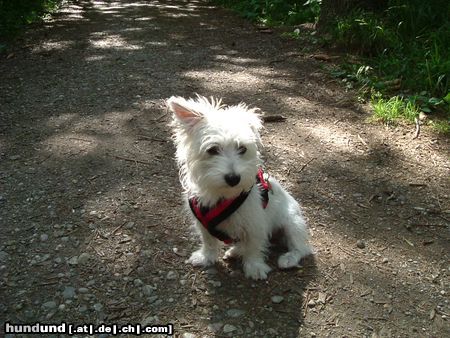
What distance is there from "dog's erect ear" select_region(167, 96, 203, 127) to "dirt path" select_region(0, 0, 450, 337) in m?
1.18

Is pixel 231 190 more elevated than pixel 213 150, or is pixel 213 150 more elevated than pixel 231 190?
pixel 213 150

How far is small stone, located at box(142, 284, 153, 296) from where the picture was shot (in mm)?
3000

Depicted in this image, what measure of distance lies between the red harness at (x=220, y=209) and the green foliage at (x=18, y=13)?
7591 mm

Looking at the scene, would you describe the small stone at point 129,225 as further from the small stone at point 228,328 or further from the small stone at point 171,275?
the small stone at point 228,328

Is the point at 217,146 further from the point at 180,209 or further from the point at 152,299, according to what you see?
the point at 180,209

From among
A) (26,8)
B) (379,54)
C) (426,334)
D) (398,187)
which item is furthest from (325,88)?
(26,8)

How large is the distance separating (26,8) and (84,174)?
781 centimetres

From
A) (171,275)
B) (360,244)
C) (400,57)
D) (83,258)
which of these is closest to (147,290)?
(171,275)

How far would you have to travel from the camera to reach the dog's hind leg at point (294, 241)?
3.22 meters

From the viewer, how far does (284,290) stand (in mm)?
3049

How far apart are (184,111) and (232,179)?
0.58 metres

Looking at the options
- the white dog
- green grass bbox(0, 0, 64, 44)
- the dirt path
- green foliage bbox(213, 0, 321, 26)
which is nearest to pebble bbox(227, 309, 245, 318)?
the dirt path

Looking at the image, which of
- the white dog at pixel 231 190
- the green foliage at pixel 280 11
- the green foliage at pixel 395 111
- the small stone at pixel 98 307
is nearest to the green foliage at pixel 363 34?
the green foliage at pixel 280 11

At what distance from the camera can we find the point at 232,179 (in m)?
2.59
